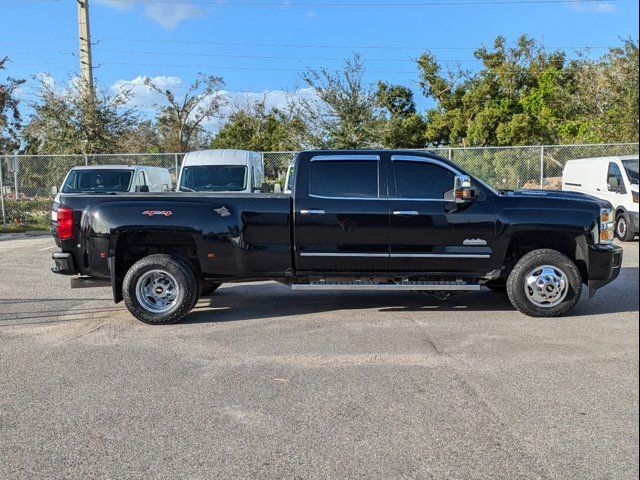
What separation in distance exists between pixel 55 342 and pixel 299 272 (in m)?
2.73

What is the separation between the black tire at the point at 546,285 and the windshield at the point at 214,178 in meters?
8.18

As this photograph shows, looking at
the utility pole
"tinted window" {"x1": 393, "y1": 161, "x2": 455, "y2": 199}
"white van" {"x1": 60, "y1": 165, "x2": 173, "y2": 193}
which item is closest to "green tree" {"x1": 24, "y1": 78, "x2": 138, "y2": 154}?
the utility pole

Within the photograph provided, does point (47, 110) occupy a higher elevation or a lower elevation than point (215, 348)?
higher

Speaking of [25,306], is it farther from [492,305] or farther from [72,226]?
[492,305]

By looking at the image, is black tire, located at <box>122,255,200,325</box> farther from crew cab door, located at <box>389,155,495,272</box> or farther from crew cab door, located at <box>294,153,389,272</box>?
crew cab door, located at <box>389,155,495,272</box>

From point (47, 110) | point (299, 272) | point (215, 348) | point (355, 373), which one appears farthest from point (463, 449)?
point (47, 110)

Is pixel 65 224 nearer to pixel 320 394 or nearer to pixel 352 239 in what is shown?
pixel 352 239

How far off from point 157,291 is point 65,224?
1.43 metres

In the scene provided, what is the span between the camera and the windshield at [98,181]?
13.3 m

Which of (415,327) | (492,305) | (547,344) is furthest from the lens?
(492,305)

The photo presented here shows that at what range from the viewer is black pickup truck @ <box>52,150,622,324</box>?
6426mm

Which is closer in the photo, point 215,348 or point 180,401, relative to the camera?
point 180,401

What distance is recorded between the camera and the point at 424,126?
32.7 meters

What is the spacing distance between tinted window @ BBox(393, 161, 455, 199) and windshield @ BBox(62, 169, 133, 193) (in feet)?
29.0
